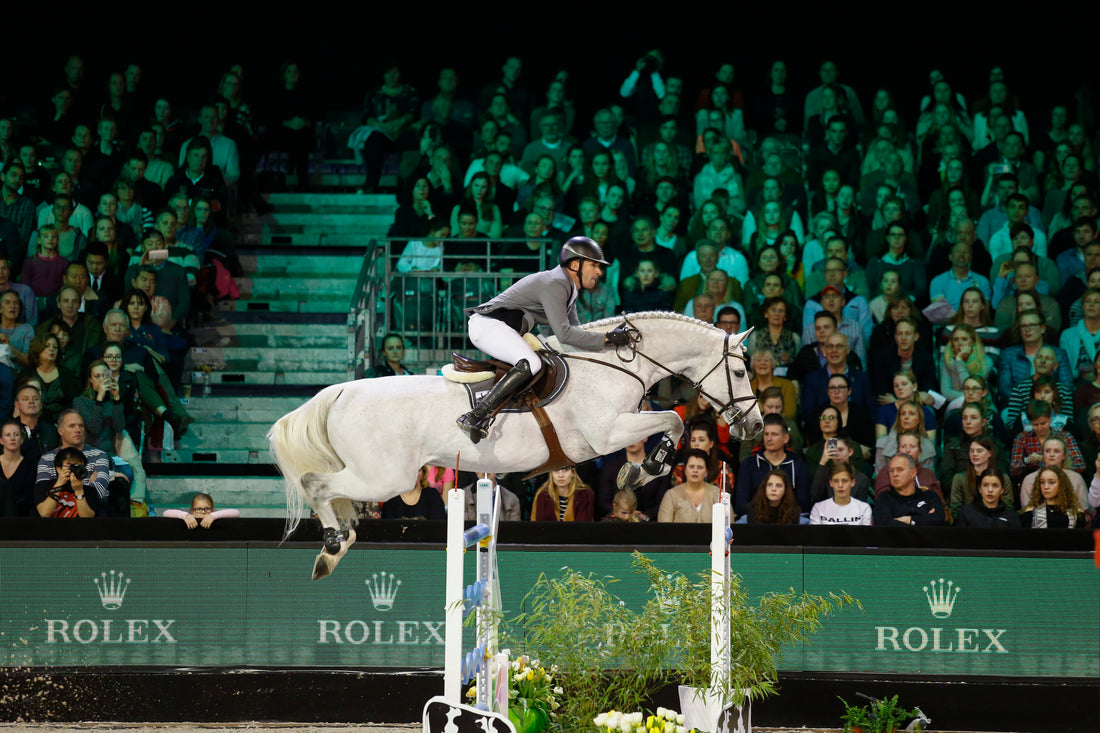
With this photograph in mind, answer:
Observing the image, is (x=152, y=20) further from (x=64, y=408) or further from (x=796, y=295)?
(x=796, y=295)

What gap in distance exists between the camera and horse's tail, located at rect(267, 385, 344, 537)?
19.4 feet

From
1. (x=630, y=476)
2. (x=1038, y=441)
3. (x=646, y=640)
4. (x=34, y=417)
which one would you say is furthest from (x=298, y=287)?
A: (x=646, y=640)

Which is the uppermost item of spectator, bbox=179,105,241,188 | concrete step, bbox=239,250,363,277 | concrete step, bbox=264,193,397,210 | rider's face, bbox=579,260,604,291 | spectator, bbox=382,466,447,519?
spectator, bbox=179,105,241,188

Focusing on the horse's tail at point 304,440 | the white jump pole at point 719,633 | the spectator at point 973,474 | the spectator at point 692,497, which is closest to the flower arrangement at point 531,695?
the white jump pole at point 719,633

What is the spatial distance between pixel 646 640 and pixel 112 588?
11.7 ft

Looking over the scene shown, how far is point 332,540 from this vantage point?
5973 mm

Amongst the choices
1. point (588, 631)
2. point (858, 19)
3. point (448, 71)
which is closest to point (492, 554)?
point (588, 631)

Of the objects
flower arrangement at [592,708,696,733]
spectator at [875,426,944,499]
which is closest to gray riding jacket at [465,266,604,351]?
flower arrangement at [592,708,696,733]

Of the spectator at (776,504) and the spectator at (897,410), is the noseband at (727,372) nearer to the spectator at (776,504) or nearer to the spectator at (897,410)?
the spectator at (776,504)

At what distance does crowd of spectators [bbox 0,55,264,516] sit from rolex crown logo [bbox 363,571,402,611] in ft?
6.23

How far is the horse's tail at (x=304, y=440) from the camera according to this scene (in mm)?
5922

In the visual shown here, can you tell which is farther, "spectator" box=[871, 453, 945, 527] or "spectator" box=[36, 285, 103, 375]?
"spectator" box=[36, 285, 103, 375]

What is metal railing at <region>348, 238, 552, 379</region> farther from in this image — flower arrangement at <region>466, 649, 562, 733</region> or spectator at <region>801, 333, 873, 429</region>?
flower arrangement at <region>466, 649, 562, 733</region>

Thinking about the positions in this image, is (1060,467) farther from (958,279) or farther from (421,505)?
(421,505)
